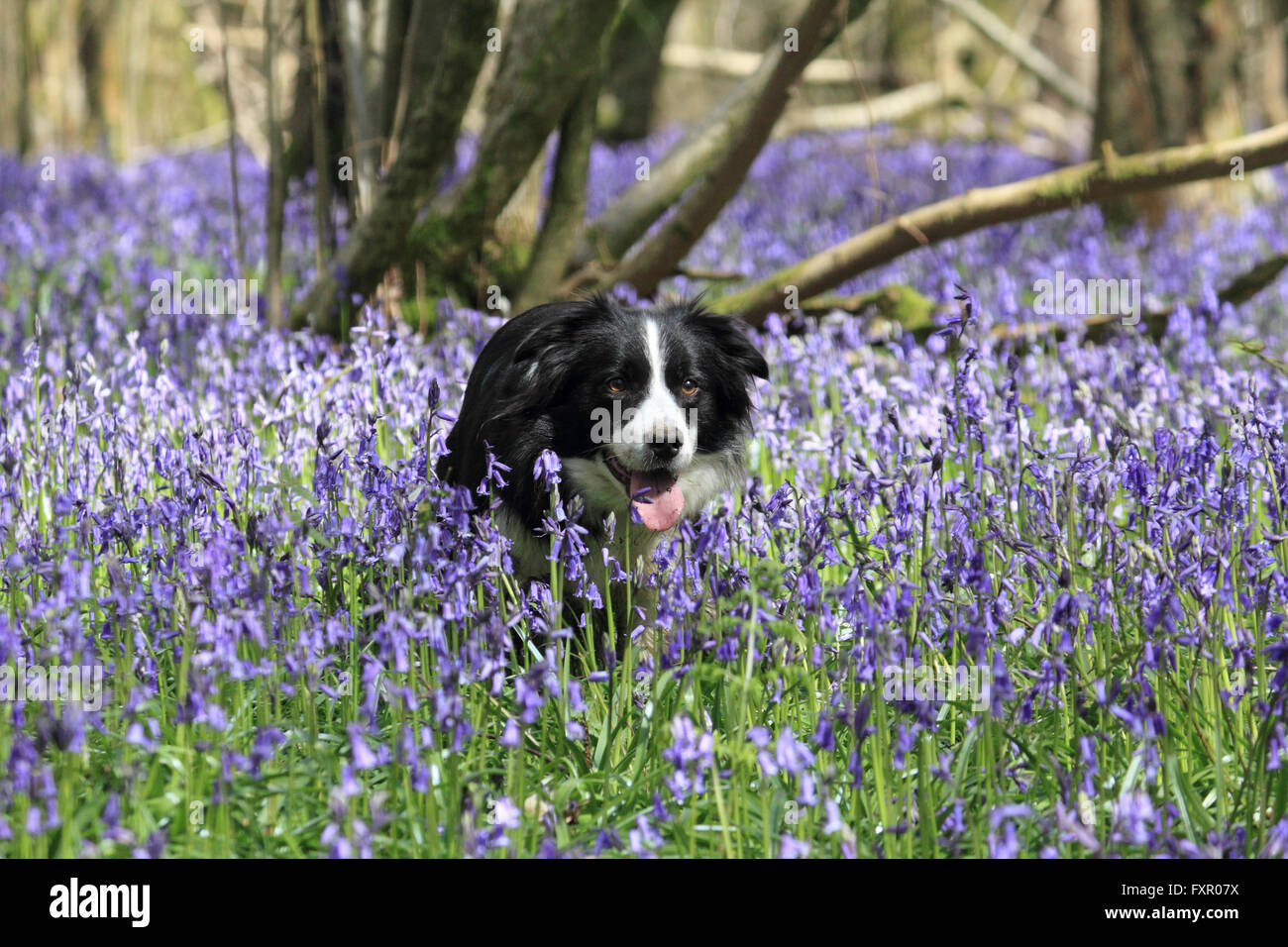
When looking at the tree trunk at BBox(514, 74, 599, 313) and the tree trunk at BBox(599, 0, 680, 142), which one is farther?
the tree trunk at BBox(599, 0, 680, 142)

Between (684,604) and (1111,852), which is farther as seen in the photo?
(684,604)

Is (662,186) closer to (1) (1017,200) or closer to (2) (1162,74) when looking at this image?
(1) (1017,200)

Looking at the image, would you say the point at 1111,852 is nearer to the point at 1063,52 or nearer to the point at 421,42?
the point at 421,42

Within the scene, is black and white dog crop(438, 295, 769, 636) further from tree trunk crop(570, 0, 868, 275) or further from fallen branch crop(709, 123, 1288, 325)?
tree trunk crop(570, 0, 868, 275)

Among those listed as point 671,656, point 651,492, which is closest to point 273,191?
point 651,492

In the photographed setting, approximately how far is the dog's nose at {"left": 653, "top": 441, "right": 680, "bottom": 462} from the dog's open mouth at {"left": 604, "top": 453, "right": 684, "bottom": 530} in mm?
85

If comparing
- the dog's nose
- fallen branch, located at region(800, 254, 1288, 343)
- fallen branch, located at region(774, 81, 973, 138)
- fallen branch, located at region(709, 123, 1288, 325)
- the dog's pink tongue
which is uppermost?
fallen branch, located at region(774, 81, 973, 138)

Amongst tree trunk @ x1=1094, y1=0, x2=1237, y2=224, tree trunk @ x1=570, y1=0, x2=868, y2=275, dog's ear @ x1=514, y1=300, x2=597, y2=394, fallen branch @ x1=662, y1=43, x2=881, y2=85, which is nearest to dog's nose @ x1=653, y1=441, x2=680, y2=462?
dog's ear @ x1=514, y1=300, x2=597, y2=394

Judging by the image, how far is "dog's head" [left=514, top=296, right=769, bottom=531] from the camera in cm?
355

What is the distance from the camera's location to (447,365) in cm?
516

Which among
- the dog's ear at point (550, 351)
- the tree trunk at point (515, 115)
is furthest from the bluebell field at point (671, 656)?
the tree trunk at point (515, 115)

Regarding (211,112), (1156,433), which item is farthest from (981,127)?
(211,112)

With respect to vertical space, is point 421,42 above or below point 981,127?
below
